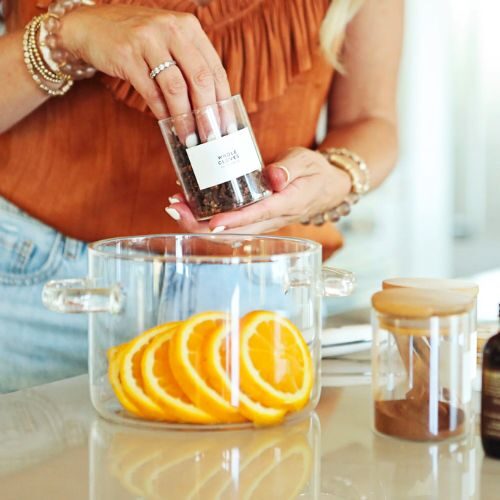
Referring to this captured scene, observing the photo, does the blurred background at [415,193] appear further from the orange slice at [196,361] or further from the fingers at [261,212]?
the orange slice at [196,361]

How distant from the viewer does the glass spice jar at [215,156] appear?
40.1 inches

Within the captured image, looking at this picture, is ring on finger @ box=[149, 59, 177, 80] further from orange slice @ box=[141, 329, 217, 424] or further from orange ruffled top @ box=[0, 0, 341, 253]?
orange slice @ box=[141, 329, 217, 424]

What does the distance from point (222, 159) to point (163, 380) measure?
0.98ft

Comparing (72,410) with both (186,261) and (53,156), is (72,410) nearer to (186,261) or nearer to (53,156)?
(186,261)

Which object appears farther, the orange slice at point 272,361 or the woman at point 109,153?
the woman at point 109,153

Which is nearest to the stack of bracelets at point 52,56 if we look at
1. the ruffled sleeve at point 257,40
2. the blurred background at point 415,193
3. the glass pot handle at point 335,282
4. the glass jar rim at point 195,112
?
the ruffled sleeve at point 257,40

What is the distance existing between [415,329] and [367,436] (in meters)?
0.11

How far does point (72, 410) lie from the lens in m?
0.93

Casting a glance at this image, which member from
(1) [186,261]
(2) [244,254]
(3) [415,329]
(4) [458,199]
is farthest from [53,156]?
(4) [458,199]

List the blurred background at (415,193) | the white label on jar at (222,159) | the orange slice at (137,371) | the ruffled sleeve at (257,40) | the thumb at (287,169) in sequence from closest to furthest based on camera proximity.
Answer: the orange slice at (137,371) < the white label on jar at (222,159) < the thumb at (287,169) < the ruffled sleeve at (257,40) < the blurred background at (415,193)

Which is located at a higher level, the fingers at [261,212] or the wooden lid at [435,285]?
the fingers at [261,212]

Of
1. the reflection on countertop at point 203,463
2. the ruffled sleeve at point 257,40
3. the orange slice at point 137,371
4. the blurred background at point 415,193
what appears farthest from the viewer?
the blurred background at point 415,193

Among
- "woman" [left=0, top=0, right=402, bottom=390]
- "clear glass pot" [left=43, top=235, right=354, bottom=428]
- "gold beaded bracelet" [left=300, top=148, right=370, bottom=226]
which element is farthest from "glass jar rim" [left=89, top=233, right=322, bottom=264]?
"gold beaded bracelet" [left=300, top=148, right=370, bottom=226]

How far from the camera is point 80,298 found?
2.68 ft
